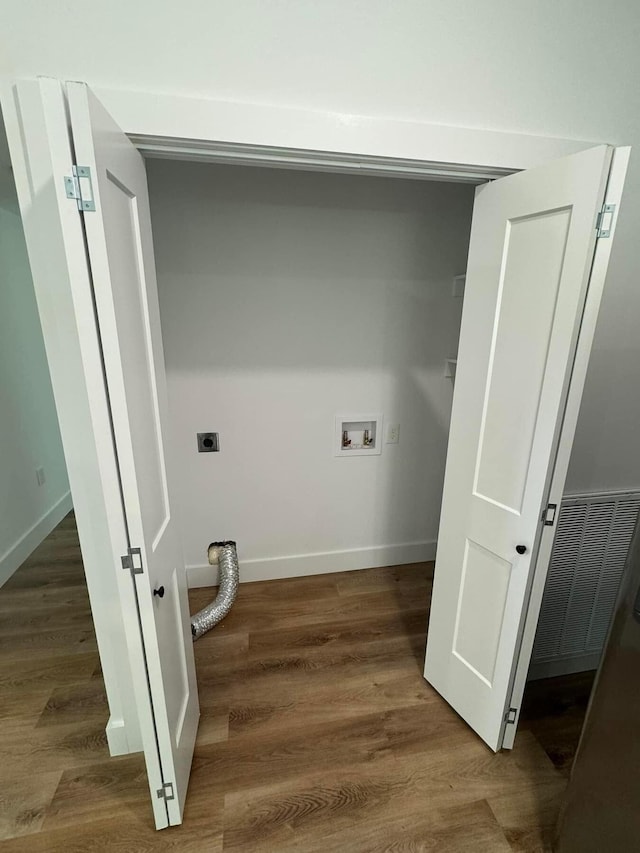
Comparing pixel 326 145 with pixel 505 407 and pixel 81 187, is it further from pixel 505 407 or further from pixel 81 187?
pixel 505 407

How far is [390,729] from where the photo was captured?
5.56ft

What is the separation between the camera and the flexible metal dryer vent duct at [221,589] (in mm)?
2143

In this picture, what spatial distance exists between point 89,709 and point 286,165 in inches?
92.6

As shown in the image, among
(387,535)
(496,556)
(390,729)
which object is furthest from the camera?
A: (387,535)

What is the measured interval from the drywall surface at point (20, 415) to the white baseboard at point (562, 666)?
317 centimetres

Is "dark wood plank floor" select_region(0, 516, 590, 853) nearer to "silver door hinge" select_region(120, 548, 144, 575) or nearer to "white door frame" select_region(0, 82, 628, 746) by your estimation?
"white door frame" select_region(0, 82, 628, 746)

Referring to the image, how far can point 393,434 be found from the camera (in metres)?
2.55

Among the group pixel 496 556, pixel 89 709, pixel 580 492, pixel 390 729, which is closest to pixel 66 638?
pixel 89 709

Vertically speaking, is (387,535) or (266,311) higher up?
(266,311)

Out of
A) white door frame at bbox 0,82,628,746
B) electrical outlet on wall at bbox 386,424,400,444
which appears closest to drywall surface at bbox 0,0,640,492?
white door frame at bbox 0,82,628,746

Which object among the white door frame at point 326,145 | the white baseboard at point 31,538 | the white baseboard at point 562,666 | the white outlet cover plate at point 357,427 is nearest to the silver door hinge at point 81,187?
the white door frame at point 326,145

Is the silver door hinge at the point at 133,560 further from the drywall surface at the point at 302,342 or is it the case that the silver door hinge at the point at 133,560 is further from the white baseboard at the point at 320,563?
the white baseboard at the point at 320,563

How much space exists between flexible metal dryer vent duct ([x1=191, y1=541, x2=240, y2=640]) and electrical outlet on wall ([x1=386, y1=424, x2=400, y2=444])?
3.93 ft

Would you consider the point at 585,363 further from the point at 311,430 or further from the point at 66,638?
the point at 66,638
